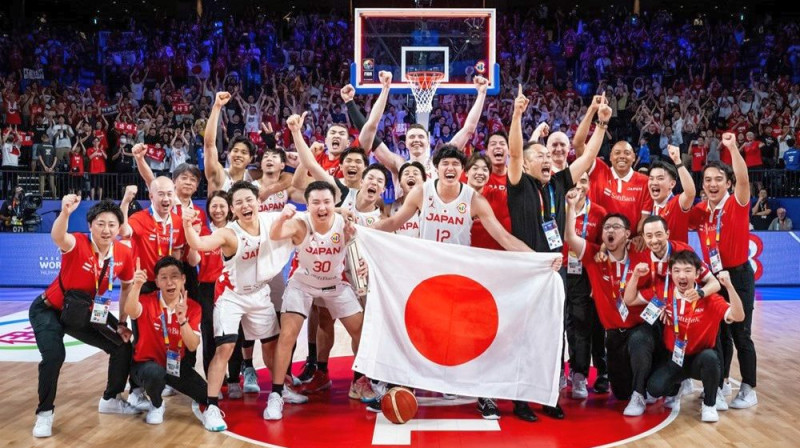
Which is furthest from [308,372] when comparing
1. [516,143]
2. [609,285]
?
[516,143]

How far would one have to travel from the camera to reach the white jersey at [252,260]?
5.99 m

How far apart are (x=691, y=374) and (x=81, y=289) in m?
4.66

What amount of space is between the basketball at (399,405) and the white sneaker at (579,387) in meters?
1.62

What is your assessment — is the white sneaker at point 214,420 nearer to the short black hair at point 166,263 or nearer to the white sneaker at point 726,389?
the short black hair at point 166,263

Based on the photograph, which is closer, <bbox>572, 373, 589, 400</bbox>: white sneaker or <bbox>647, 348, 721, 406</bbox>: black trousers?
<bbox>647, 348, 721, 406</bbox>: black trousers

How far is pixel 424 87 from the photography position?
12.2 m

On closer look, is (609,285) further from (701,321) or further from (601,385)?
(601,385)

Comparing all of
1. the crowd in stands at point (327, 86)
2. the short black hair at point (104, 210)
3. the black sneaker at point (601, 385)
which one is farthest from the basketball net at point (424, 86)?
the short black hair at point (104, 210)

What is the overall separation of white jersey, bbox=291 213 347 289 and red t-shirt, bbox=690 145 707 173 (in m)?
11.5

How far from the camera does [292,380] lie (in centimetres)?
685

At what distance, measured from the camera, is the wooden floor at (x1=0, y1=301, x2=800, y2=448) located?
5.30 metres

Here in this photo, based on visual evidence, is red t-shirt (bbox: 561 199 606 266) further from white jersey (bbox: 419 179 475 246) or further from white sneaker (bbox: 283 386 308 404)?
white sneaker (bbox: 283 386 308 404)

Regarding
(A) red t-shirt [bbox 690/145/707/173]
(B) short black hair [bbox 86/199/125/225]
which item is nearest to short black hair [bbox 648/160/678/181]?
(B) short black hair [bbox 86/199/125/225]

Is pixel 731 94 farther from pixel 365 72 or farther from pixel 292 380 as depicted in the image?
pixel 292 380
